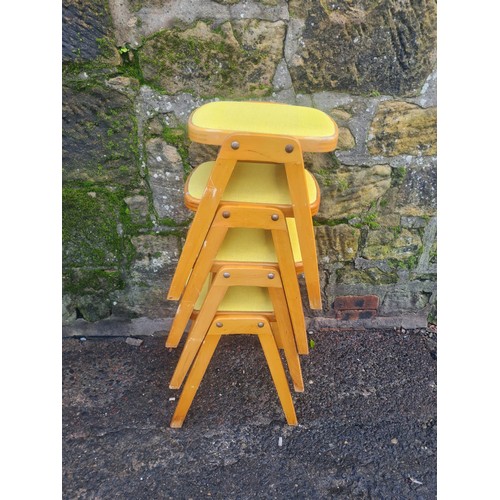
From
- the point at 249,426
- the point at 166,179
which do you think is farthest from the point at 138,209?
the point at 249,426

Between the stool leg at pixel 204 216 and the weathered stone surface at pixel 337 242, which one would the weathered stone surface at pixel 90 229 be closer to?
the stool leg at pixel 204 216

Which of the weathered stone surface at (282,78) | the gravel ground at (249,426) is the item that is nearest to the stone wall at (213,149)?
the weathered stone surface at (282,78)

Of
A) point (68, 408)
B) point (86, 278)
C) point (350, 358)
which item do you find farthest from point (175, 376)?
point (350, 358)

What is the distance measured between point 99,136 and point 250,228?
32.1 inches

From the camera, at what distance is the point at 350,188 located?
6.21 feet

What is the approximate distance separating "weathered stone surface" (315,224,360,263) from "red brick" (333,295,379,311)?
235 mm

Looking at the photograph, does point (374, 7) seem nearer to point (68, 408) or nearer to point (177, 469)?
point (177, 469)

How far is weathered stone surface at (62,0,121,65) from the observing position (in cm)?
152

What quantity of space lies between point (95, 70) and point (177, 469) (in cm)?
155

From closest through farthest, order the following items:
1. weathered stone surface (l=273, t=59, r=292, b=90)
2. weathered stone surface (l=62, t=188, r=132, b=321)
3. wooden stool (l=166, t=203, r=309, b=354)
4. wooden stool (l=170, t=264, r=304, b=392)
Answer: wooden stool (l=166, t=203, r=309, b=354)
wooden stool (l=170, t=264, r=304, b=392)
weathered stone surface (l=273, t=59, r=292, b=90)
weathered stone surface (l=62, t=188, r=132, b=321)

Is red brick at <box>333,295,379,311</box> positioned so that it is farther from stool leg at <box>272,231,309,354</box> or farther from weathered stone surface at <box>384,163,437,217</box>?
stool leg at <box>272,231,309,354</box>

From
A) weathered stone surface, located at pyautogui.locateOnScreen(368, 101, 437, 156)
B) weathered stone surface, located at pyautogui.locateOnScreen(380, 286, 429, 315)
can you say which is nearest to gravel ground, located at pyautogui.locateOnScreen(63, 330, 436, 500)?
weathered stone surface, located at pyautogui.locateOnScreen(380, 286, 429, 315)

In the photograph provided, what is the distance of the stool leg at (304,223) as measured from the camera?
1.13 meters

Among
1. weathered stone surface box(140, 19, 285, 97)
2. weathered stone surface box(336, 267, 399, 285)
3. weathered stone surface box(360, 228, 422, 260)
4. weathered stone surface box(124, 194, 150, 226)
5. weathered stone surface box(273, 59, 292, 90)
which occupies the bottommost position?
weathered stone surface box(336, 267, 399, 285)
